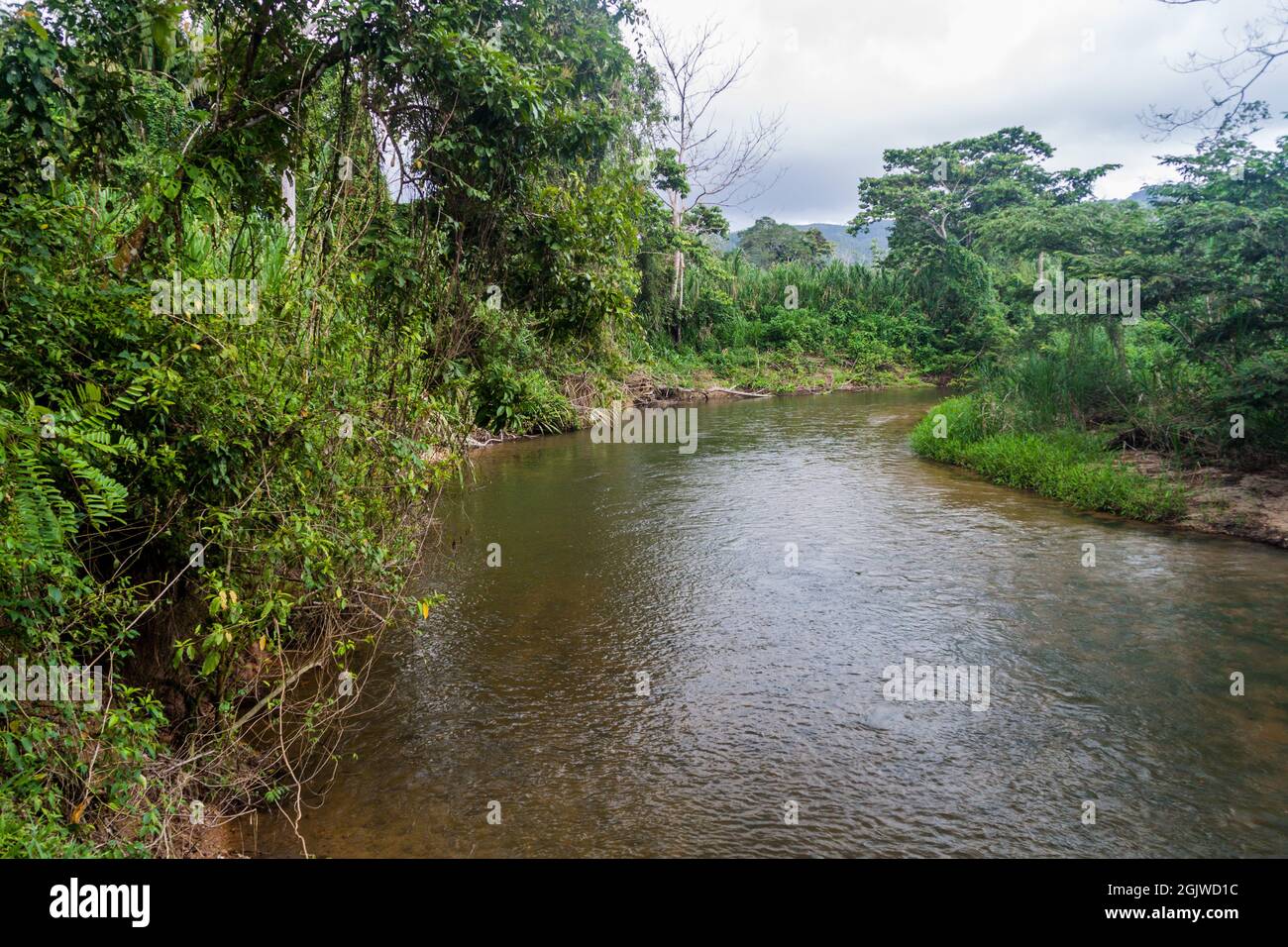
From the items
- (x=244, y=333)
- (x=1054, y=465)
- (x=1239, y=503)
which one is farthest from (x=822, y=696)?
(x=1054, y=465)

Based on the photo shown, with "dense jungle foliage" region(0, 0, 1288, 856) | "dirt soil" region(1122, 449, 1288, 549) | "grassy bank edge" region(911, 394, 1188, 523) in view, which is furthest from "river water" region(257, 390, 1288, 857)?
"dense jungle foliage" region(0, 0, 1288, 856)

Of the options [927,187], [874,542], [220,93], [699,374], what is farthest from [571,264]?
[927,187]

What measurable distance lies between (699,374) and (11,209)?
21.5 metres

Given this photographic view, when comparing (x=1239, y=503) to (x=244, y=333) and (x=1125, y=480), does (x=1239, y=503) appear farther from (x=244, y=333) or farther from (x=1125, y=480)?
(x=244, y=333)

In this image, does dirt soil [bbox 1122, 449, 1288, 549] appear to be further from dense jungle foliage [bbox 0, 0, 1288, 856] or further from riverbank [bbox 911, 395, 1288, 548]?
dense jungle foliage [bbox 0, 0, 1288, 856]

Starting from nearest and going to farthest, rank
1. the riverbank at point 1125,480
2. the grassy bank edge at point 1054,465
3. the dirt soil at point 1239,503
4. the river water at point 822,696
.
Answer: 1. the river water at point 822,696
2. the dirt soil at point 1239,503
3. the riverbank at point 1125,480
4. the grassy bank edge at point 1054,465

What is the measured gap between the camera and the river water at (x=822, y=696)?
370 centimetres

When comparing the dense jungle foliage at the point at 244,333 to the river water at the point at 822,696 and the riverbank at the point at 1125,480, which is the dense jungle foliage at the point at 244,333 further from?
the riverbank at the point at 1125,480

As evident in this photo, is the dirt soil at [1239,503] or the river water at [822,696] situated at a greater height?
the dirt soil at [1239,503]

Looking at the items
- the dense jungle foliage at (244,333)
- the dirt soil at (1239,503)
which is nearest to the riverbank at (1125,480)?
the dirt soil at (1239,503)

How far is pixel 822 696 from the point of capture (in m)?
4.98

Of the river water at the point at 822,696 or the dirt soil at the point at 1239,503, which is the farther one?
the dirt soil at the point at 1239,503

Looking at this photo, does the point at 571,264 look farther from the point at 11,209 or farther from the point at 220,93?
the point at 11,209
